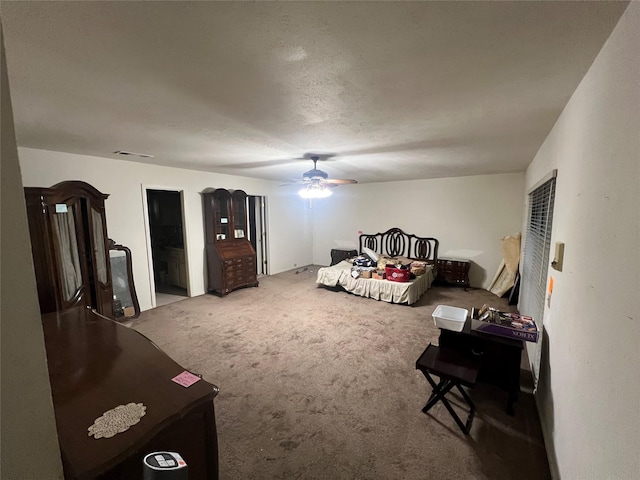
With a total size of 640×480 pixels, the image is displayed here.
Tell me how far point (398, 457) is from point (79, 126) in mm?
3531

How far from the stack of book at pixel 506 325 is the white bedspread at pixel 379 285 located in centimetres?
191

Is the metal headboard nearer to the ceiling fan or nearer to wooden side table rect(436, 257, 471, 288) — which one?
wooden side table rect(436, 257, 471, 288)

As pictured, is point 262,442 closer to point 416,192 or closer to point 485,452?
point 485,452

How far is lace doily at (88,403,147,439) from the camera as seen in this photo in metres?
1.03

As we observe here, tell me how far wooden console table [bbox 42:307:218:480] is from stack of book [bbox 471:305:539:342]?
7.06 feet

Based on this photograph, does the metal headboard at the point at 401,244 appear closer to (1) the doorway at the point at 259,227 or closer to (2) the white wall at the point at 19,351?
(1) the doorway at the point at 259,227

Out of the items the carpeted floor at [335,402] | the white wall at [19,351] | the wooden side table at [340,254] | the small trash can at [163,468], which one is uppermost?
the white wall at [19,351]

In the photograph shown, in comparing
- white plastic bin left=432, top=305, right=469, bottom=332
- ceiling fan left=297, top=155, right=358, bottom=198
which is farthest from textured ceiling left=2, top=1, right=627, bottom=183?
white plastic bin left=432, top=305, right=469, bottom=332

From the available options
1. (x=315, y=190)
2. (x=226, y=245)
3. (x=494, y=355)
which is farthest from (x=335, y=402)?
(x=226, y=245)

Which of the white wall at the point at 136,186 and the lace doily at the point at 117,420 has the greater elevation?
the white wall at the point at 136,186

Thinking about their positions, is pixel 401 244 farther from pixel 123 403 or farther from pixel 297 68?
pixel 123 403

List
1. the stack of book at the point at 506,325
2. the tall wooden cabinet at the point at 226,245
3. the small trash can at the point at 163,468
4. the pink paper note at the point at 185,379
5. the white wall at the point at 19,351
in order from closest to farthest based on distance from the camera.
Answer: the white wall at the point at 19,351 → the small trash can at the point at 163,468 → the pink paper note at the point at 185,379 → the stack of book at the point at 506,325 → the tall wooden cabinet at the point at 226,245

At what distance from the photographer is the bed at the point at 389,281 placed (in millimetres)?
4535

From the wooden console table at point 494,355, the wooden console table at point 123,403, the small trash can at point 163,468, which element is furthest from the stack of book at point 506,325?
the small trash can at point 163,468
